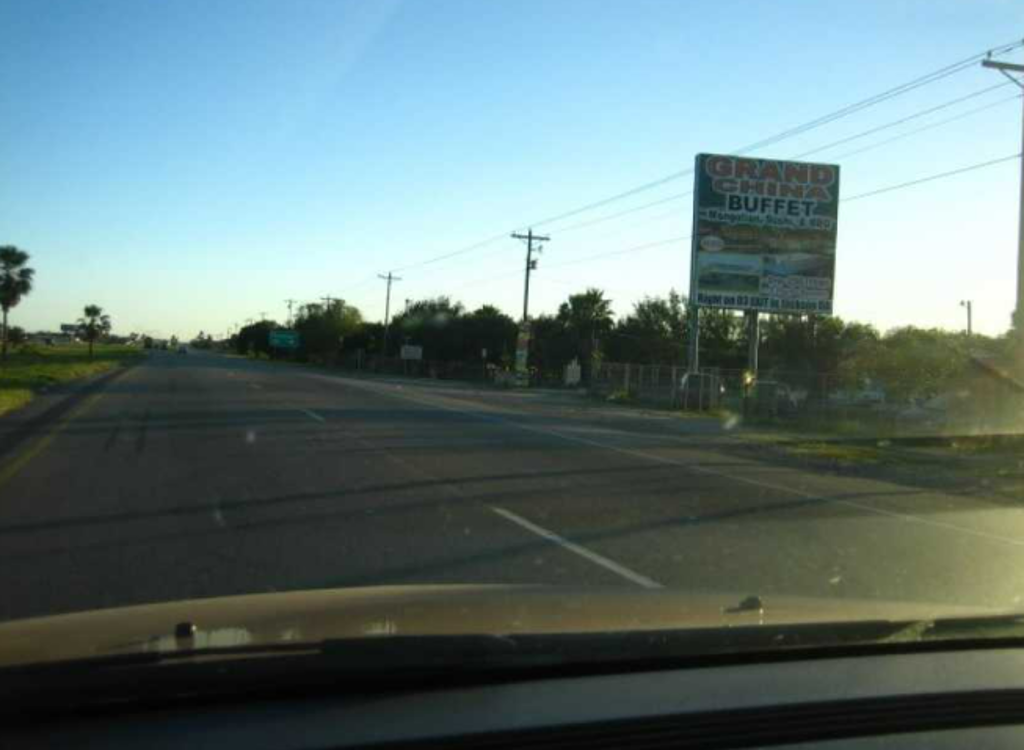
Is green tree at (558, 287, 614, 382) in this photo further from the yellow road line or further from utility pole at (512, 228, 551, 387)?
the yellow road line

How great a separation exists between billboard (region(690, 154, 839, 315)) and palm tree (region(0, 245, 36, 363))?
1954 inches

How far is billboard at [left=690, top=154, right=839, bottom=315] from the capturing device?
1475 inches

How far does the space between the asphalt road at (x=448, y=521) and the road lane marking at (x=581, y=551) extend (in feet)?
0.12

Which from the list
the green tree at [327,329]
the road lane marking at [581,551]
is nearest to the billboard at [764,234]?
the road lane marking at [581,551]

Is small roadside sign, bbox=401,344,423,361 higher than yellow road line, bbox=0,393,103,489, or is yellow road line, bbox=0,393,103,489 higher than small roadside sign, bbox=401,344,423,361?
small roadside sign, bbox=401,344,423,361

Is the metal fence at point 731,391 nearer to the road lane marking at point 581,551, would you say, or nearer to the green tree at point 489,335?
the road lane marking at point 581,551

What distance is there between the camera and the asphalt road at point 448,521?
24.6 feet

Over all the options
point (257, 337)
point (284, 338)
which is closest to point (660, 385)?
point (284, 338)

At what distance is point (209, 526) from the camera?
9445mm

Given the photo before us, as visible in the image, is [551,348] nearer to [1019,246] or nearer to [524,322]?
[524,322]

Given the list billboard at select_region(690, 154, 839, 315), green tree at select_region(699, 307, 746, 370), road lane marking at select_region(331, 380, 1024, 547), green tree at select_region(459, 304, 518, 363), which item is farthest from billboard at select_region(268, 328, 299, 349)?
road lane marking at select_region(331, 380, 1024, 547)

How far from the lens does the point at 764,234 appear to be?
37.6 meters

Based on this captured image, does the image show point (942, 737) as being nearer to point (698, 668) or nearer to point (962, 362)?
point (698, 668)

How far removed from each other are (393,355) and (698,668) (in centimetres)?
10216
